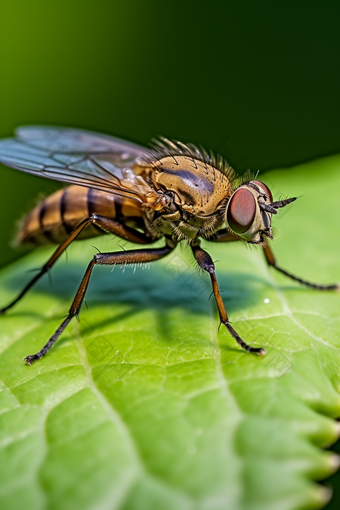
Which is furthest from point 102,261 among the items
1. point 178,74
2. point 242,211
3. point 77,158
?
point 178,74

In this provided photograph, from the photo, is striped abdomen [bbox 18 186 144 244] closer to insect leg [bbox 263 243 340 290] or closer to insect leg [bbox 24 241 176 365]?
insect leg [bbox 24 241 176 365]

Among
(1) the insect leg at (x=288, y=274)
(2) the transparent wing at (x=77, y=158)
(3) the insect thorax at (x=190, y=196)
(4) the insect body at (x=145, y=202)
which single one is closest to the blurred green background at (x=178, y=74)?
(2) the transparent wing at (x=77, y=158)

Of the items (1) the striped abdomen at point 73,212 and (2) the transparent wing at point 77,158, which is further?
(1) the striped abdomen at point 73,212

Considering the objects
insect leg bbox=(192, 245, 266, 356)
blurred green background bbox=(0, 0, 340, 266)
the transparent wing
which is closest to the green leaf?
insect leg bbox=(192, 245, 266, 356)

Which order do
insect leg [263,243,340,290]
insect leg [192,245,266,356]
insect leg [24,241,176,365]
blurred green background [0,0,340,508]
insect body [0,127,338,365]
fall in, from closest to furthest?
insect leg [192,245,266,356], insect leg [24,241,176,365], insect body [0,127,338,365], insect leg [263,243,340,290], blurred green background [0,0,340,508]

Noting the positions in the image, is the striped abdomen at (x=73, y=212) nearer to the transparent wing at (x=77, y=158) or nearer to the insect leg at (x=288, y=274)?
the transparent wing at (x=77, y=158)

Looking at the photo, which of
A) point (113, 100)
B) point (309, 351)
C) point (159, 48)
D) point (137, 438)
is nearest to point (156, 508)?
point (137, 438)

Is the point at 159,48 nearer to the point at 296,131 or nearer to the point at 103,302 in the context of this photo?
the point at 296,131
